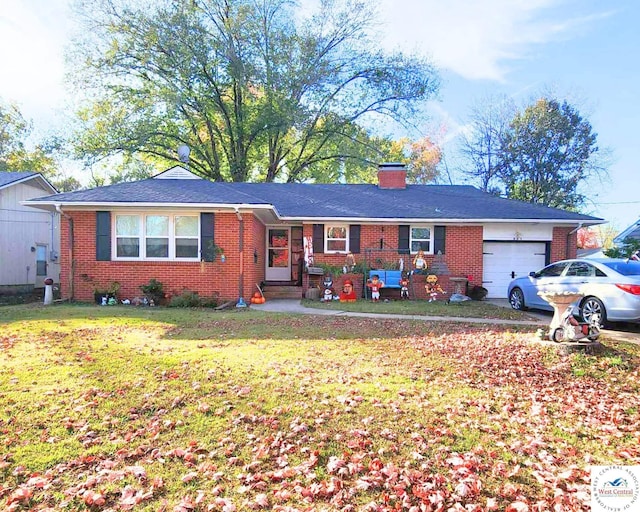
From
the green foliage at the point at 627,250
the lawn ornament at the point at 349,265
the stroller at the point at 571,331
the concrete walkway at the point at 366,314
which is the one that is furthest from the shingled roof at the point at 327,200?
the stroller at the point at 571,331

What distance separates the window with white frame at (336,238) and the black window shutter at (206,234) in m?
4.12

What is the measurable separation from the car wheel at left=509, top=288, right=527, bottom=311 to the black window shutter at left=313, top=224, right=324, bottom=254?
627cm

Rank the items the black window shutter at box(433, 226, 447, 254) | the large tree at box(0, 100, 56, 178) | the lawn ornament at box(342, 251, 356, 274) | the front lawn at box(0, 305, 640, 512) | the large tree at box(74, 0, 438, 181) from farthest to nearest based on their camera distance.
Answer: the large tree at box(0, 100, 56, 178) → the large tree at box(74, 0, 438, 181) → the black window shutter at box(433, 226, 447, 254) → the lawn ornament at box(342, 251, 356, 274) → the front lawn at box(0, 305, 640, 512)

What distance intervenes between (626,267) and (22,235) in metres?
21.3

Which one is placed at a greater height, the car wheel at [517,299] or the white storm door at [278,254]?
the white storm door at [278,254]

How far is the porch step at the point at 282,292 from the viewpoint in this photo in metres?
14.4

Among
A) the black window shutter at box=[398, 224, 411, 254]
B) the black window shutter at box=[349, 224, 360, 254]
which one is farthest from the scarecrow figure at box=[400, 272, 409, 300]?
the black window shutter at box=[349, 224, 360, 254]

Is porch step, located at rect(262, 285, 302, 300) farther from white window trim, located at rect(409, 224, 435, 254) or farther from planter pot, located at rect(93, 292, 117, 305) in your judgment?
planter pot, located at rect(93, 292, 117, 305)

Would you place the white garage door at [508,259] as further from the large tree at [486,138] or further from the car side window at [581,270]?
the large tree at [486,138]

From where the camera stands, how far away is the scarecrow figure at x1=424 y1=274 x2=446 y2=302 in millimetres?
13714

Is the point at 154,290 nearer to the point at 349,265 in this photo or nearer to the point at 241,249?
the point at 241,249

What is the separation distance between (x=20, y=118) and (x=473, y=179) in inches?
1439

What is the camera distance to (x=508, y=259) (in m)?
15.0

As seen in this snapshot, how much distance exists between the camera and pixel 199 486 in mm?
2852
